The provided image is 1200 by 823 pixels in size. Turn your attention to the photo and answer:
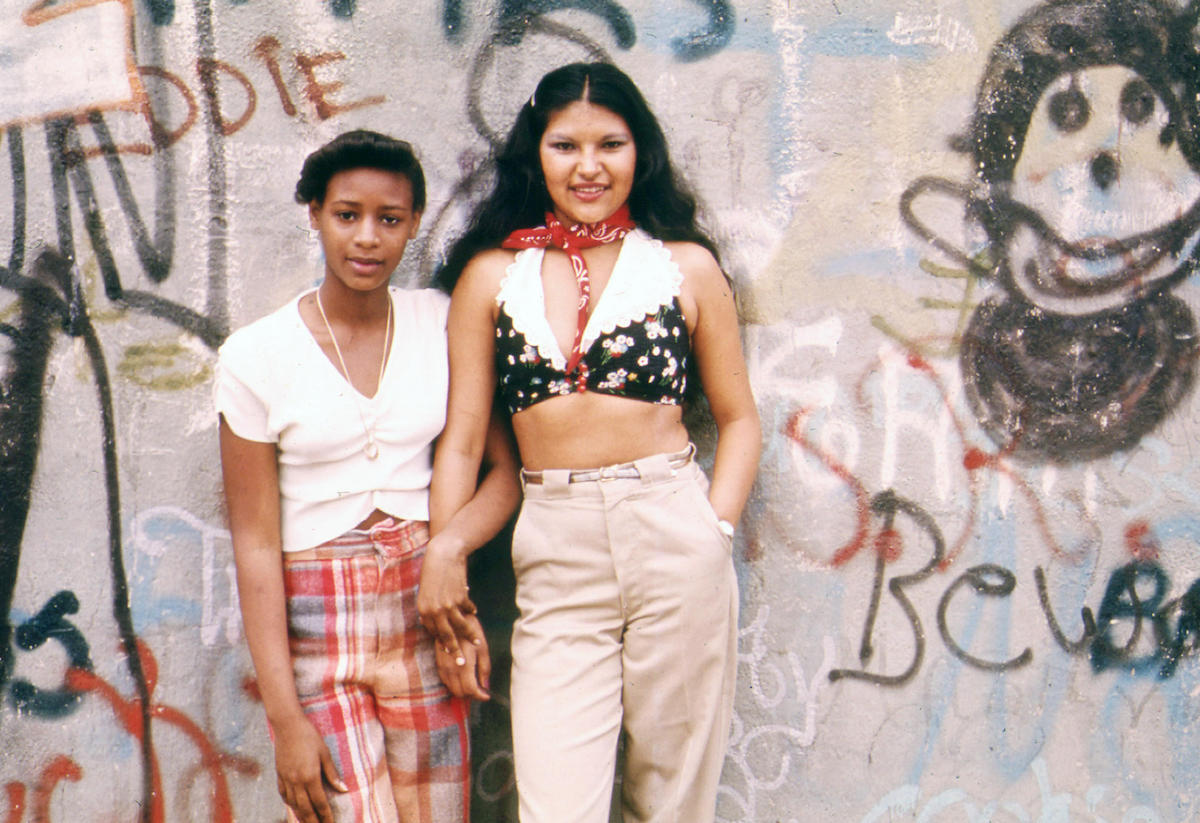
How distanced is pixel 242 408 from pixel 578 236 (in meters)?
0.83

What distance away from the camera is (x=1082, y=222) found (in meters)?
2.83

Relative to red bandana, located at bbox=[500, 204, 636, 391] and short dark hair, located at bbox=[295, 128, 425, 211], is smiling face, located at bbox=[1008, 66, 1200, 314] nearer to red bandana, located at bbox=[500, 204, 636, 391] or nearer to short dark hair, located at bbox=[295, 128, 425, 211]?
red bandana, located at bbox=[500, 204, 636, 391]

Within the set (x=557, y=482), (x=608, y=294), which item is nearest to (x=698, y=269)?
(x=608, y=294)

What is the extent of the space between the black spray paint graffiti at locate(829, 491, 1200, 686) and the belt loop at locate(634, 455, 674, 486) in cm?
80

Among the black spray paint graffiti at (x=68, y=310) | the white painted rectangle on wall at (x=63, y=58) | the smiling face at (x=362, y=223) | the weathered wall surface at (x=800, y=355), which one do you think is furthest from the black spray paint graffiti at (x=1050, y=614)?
the white painted rectangle on wall at (x=63, y=58)

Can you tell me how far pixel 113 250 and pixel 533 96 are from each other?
3.75ft

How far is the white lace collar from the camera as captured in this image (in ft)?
7.66

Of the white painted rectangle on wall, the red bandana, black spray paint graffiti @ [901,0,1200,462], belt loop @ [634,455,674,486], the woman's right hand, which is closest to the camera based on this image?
the woman's right hand

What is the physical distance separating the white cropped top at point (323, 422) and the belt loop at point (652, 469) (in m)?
0.45

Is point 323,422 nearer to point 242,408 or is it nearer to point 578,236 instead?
point 242,408

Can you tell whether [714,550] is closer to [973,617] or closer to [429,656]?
[429,656]

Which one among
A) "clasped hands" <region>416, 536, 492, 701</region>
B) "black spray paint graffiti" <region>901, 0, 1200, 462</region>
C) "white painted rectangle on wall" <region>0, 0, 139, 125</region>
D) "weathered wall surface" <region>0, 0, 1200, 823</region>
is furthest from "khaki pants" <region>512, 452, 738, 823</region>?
"white painted rectangle on wall" <region>0, 0, 139, 125</region>

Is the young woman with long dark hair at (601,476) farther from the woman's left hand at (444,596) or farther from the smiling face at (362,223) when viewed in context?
the smiling face at (362,223)

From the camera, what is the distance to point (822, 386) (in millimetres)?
2844
